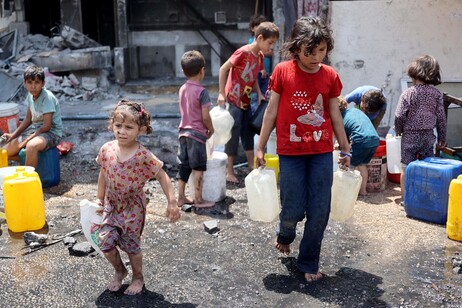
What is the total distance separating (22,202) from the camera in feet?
19.0

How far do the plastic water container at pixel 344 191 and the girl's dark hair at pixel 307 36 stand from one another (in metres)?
1.06

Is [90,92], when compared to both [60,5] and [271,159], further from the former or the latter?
[271,159]

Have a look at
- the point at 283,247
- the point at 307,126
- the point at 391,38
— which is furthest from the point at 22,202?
the point at 391,38

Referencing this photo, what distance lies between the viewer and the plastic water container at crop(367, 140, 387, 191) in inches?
279

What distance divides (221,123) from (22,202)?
223 cm

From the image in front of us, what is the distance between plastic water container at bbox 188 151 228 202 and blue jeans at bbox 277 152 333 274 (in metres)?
2.01

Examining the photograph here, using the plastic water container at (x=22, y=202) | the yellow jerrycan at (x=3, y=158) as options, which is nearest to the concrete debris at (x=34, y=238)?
the plastic water container at (x=22, y=202)

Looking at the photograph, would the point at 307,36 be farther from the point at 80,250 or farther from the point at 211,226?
the point at 80,250

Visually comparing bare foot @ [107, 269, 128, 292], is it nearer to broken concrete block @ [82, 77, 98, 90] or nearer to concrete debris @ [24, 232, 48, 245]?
concrete debris @ [24, 232, 48, 245]

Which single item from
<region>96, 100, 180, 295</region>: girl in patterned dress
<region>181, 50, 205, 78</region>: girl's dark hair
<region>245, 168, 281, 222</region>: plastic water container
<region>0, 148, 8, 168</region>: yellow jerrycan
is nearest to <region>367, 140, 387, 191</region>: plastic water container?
<region>181, 50, 205, 78</region>: girl's dark hair

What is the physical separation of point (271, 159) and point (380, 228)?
1.68 m

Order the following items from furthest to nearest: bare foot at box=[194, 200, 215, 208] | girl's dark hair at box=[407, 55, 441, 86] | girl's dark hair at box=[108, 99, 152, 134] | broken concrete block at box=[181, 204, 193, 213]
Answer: bare foot at box=[194, 200, 215, 208]
broken concrete block at box=[181, 204, 193, 213]
girl's dark hair at box=[407, 55, 441, 86]
girl's dark hair at box=[108, 99, 152, 134]

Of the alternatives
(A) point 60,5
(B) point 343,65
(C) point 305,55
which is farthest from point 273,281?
(A) point 60,5

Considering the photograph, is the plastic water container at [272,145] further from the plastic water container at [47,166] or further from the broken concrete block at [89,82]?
the broken concrete block at [89,82]
